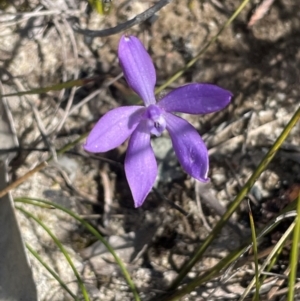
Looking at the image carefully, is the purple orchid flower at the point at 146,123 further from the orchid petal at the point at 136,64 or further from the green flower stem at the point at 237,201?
the green flower stem at the point at 237,201

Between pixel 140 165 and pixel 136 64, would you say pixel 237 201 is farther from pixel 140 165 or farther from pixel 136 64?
pixel 136 64

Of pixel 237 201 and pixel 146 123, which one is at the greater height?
pixel 146 123

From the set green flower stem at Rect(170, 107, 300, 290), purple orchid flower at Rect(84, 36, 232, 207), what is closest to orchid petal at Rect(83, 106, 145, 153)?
purple orchid flower at Rect(84, 36, 232, 207)

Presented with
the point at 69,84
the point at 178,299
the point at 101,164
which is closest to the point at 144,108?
the point at 69,84

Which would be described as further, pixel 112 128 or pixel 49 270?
pixel 49 270

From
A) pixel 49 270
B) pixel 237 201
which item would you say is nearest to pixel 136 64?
pixel 237 201

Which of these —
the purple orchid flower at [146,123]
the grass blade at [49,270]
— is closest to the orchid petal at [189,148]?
the purple orchid flower at [146,123]
